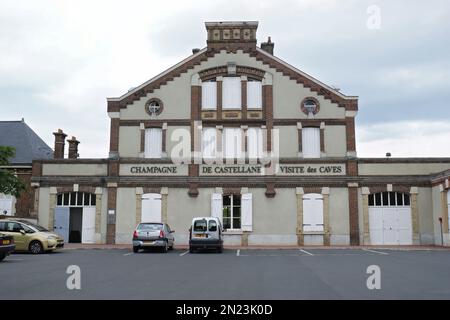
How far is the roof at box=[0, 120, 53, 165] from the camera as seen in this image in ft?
107

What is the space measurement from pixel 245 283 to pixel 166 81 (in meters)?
20.2

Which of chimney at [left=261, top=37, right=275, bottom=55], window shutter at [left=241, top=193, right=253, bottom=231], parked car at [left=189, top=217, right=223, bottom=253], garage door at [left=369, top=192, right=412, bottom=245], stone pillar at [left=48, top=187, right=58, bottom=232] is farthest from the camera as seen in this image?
chimney at [left=261, top=37, right=275, bottom=55]

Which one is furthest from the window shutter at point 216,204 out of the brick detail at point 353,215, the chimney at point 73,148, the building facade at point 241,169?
the chimney at point 73,148

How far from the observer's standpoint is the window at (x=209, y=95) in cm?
2924

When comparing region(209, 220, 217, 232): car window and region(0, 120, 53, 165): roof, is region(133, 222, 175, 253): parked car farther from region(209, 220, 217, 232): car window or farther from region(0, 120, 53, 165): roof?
region(0, 120, 53, 165): roof

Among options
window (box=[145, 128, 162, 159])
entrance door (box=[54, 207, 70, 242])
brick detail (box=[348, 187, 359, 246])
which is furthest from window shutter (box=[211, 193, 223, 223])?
entrance door (box=[54, 207, 70, 242])

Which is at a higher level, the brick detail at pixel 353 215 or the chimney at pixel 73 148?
the chimney at pixel 73 148

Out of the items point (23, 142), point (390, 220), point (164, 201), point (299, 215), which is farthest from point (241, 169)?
point (23, 142)

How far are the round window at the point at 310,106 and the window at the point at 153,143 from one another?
8633mm

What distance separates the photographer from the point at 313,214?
27.7 m

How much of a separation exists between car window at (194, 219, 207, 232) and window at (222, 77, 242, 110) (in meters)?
8.85

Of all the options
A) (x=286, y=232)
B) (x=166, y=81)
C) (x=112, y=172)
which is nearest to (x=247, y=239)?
(x=286, y=232)

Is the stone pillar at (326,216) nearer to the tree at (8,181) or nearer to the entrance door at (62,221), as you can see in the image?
the entrance door at (62,221)
